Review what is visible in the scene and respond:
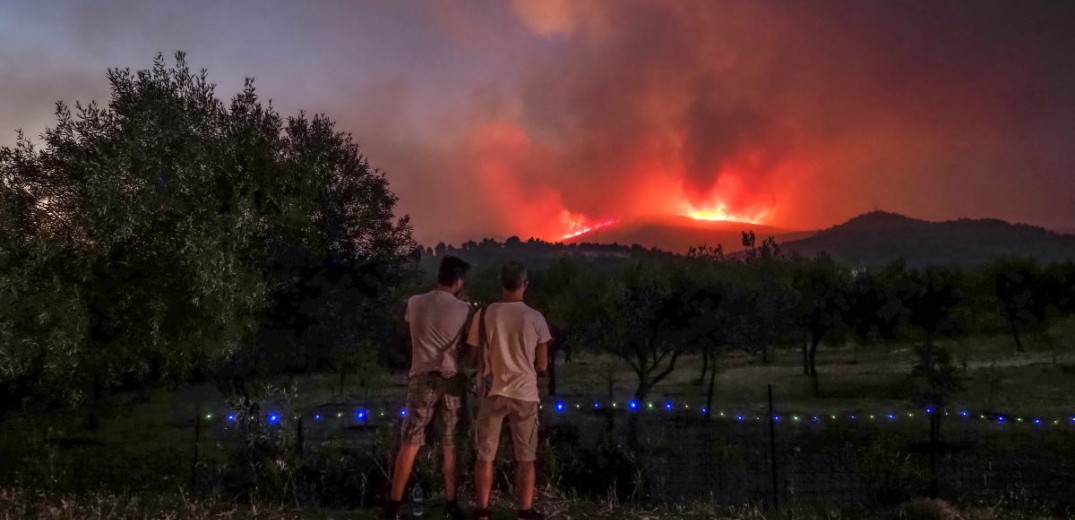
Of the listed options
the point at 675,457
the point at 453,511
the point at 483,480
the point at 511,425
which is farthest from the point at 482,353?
the point at 675,457

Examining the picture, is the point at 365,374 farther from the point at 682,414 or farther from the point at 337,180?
the point at 682,414

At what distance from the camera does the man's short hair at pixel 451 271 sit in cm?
696

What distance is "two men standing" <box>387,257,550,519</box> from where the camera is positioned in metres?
6.54

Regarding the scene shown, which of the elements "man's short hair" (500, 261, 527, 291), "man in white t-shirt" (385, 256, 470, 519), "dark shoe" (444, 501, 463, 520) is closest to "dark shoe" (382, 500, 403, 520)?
"man in white t-shirt" (385, 256, 470, 519)

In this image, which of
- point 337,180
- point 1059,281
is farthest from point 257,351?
point 1059,281

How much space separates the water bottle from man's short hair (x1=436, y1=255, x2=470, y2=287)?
206 centimetres

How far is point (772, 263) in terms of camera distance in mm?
62688

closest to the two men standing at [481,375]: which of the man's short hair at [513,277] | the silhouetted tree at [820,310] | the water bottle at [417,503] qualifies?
the man's short hair at [513,277]

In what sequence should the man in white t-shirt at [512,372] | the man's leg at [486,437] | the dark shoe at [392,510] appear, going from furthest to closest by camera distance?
the dark shoe at [392,510]
the man's leg at [486,437]
the man in white t-shirt at [512,372]

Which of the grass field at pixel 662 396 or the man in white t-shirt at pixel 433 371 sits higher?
the man in white t-shirt at pixel 433 371

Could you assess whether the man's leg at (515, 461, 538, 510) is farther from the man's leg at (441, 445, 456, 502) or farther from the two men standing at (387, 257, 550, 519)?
the man's leg at (441, 445, 456, 502)

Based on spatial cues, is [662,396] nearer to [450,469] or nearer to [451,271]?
[450,469]

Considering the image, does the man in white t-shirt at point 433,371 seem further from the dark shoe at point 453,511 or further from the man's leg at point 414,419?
the dark shoe at point 453,511

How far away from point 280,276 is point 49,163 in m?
3.82
